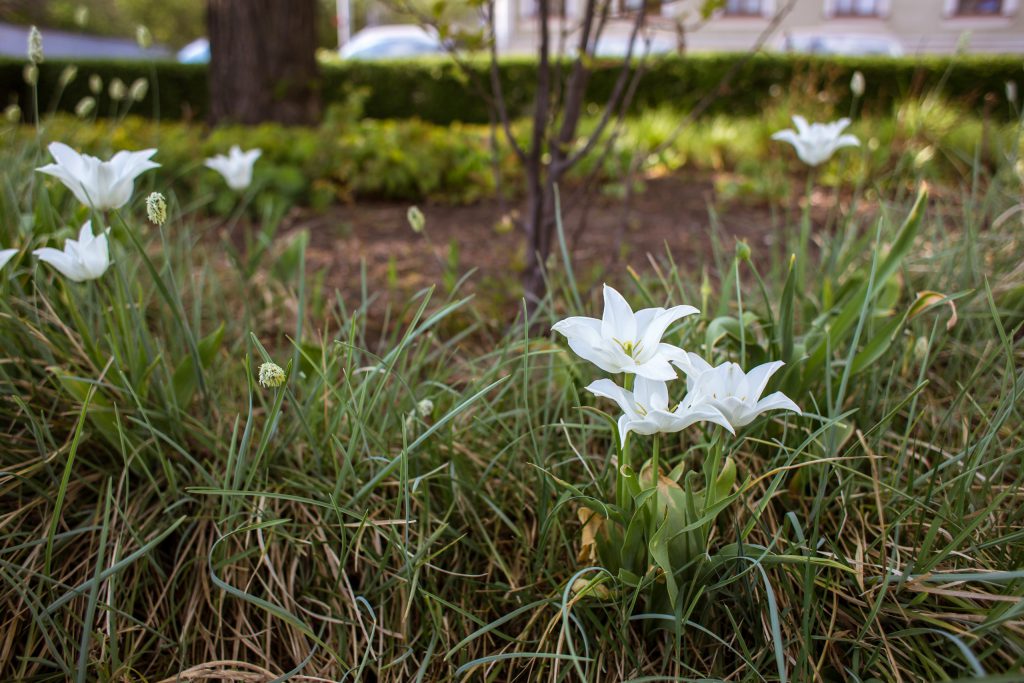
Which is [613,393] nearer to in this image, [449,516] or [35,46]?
[449,516]

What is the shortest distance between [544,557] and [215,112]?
5.16 meters

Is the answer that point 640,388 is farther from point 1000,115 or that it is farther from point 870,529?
point 1000,115

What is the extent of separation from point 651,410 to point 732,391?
169mm

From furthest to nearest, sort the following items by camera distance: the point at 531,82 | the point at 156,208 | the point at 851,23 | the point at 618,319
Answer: the point at 851,23 < the point at 531,82 < the point at 156,208 < the point at 618,319

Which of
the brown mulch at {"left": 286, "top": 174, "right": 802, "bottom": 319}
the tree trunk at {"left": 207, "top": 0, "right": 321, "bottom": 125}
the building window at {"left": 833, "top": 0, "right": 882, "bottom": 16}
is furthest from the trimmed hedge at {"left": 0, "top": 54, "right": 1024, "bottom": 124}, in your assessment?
the building window at {"left": 833, "top": 0, "right": 882, "bottom": 16}

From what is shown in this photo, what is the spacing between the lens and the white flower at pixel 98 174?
1408mm

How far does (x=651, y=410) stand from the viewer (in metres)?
1.03

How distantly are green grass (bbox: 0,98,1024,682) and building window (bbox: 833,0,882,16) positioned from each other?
70.8 ft

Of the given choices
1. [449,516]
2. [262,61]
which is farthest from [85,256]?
[262,61]

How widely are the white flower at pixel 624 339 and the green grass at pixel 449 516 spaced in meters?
0.16

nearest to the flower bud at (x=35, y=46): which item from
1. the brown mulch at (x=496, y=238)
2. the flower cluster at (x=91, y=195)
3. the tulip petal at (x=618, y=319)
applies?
the flower cluster at (x=91, y=195)

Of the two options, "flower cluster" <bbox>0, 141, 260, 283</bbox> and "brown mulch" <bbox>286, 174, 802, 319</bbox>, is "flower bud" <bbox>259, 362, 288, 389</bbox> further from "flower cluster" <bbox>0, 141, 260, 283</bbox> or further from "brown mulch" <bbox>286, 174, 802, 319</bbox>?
"brown mulch" <bbox>286, 174, 802, 319</bbox>

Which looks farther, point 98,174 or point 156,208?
point 98,174

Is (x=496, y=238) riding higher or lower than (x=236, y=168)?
lower
